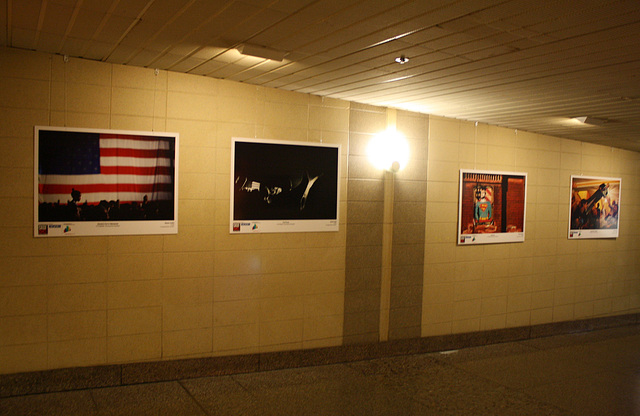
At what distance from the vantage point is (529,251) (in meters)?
Answer: 7.89

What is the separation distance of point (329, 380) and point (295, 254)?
4.64ft

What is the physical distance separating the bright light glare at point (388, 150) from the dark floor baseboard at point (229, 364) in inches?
88.4

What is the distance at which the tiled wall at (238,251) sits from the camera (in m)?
4.55

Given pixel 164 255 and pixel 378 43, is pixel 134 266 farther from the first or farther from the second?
pixel 378 43

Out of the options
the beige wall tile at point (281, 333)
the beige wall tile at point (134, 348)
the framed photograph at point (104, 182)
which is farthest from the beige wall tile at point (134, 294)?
the beige wall tile at point (281, 333)

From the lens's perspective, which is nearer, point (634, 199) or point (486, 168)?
point (486, 168)

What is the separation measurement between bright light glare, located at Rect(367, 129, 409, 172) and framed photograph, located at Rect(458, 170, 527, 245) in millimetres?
1105

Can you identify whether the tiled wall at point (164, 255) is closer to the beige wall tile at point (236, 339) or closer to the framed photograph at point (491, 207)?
the beige wall tile at point (236, 339)

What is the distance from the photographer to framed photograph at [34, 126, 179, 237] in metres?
4.61

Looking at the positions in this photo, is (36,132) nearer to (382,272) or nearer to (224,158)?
(224,158)

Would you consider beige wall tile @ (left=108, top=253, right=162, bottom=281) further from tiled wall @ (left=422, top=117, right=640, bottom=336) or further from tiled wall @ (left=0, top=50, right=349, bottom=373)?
tiled wall @ (left=422, top=117, right=640, bottom=336)

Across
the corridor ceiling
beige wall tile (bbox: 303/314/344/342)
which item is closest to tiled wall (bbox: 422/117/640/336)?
beige wall tile (bbox: 303/314/344/342)

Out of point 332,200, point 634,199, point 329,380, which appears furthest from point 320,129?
point 634,199

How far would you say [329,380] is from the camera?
548cm
